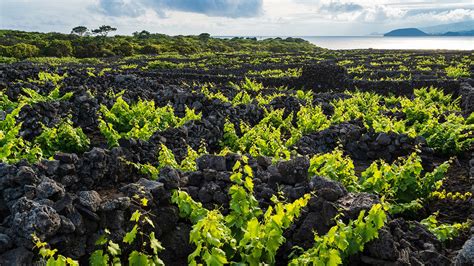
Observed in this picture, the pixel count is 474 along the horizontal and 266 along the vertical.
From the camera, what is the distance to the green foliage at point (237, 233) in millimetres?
5426

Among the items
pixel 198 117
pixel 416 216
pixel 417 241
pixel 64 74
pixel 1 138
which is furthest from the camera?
pixel 64 74

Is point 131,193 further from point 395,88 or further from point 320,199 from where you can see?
point 395,88

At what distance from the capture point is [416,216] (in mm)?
8828

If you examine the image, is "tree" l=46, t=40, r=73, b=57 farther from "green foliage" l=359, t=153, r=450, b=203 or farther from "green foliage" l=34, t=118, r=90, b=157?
"green foliage" l=359, t=153, r=450, b=203

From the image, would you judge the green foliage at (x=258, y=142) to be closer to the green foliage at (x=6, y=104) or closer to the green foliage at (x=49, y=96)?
the green foliage at (x=49, y=96)

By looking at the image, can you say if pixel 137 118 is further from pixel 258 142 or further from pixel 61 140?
pixel 258 142

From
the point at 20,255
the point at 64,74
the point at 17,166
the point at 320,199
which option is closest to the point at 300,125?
the point at 320,199

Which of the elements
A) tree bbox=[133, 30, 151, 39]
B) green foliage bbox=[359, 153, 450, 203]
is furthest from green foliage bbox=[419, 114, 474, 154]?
tree bbox=[133, 30, 151, 39]

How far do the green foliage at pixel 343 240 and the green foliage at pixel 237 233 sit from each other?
0.42m

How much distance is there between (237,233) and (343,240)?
5.21ft

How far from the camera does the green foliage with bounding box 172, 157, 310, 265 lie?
214 inches

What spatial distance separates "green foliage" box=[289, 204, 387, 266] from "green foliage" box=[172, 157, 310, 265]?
1.38 feet

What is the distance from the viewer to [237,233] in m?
6.54

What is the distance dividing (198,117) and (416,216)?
27.6 feet
